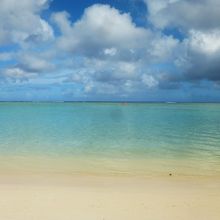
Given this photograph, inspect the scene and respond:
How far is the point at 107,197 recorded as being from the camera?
8.34m

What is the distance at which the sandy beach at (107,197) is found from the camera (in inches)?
272

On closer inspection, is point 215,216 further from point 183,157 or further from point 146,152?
point 146,152

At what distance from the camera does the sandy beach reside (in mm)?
6914

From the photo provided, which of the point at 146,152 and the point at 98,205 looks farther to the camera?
the point at 146,152

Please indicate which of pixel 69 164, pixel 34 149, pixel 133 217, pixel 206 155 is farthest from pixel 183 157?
pixel 133 217

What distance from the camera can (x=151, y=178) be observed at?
36.7 feet

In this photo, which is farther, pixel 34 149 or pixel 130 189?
pixel 34 149

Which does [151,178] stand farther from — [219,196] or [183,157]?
[183,157]

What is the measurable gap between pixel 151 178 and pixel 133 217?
453 centimetres

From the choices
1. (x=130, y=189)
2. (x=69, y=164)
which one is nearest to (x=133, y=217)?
(x=130, y=189)

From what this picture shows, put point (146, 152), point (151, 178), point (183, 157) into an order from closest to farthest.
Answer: point (151, 178) < point (183, 157) < point (146, 152)

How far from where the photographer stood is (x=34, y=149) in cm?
1759

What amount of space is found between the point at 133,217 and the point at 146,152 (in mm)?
10032

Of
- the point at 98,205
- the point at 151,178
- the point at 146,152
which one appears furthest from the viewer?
the point at 146,152
